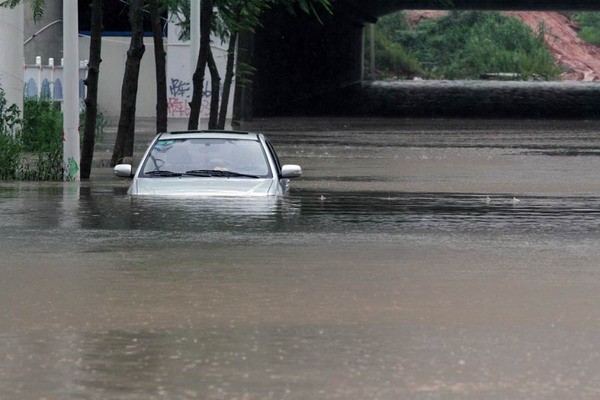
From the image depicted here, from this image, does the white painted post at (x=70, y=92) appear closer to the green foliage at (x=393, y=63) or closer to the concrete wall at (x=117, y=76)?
the concrete wall at (x=117, y=76)

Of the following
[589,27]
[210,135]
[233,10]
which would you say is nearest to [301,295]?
[210,135]

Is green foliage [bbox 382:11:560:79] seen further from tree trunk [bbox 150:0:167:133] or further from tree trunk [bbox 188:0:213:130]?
tree trunk [bbox 150:0:167:133]

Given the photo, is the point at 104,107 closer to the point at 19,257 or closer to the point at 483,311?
the point at 19,257

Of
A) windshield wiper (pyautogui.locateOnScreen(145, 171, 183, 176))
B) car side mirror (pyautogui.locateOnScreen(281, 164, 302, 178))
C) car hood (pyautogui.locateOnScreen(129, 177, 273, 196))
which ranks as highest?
car side mirror (pyautogui.locateOnScreen(281, 164, 302, 178))

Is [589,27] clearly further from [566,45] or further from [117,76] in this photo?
[117,76]

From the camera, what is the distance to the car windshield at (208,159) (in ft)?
58.1

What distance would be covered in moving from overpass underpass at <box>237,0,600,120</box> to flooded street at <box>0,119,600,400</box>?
103 feet

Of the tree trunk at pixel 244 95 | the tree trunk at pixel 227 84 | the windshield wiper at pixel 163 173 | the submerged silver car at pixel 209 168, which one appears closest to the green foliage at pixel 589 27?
the tree trunk at pixel 244 95

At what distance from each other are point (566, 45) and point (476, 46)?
14.1 metres

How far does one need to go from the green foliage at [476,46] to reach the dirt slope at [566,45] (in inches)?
106

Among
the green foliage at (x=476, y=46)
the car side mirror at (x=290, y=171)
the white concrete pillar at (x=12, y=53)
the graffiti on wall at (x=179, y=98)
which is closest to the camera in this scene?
the car side mirror at (x=290, y=171)

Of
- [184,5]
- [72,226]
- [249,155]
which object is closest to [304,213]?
[249,155]

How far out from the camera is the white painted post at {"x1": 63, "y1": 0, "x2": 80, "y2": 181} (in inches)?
888

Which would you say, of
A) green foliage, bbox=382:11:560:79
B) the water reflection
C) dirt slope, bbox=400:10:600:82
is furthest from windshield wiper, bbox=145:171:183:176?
dirt slope, bbox=400:10:600:82
